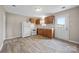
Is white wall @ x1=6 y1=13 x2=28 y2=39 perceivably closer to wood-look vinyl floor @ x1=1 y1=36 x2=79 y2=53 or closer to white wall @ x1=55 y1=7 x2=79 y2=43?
wood-look vinyl floor @ x1=1 y1=36 x2=79 y2=53

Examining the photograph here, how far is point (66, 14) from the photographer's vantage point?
377cm

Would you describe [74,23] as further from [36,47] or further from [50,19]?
[36,47]

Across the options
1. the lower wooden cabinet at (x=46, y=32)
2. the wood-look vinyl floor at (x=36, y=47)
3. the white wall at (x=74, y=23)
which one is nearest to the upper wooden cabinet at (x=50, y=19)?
the lower wooden cabinet at (x=46, y=32)

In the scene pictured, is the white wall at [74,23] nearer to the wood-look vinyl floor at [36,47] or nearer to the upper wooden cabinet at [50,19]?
the wood-look vinyl floor at [36,47]

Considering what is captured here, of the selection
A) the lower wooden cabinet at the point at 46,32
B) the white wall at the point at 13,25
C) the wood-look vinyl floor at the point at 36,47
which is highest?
the white wall at the point at 13,25

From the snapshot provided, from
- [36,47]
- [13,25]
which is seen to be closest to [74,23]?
[36,47]

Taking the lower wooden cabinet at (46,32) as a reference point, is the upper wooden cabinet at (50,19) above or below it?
above

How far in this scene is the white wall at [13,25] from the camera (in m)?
3.83

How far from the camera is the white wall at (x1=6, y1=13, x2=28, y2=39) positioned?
3832 millimetres

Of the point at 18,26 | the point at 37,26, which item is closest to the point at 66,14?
the point at 37,26
